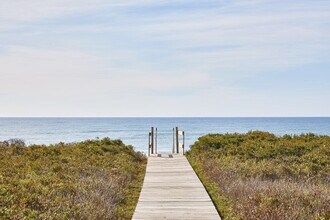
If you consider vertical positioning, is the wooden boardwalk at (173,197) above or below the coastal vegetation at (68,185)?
below

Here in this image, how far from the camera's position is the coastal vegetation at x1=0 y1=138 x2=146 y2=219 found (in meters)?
9.89

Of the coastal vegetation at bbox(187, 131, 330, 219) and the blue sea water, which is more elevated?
the coastal vegetation at bbox(187, 131, 330, 219)

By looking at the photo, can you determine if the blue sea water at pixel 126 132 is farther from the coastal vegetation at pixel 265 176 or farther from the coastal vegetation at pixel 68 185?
the coastal vegetation at pixel 68 185

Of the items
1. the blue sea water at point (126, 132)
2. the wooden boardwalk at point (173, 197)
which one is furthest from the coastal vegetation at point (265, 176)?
the blue sea water at point (126, 132)

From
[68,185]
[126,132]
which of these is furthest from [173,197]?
[126,132]

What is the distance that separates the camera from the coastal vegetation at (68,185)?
32.4 ft

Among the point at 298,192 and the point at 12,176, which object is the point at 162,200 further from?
the point at 12,176

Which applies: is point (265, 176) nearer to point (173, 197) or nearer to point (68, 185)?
point (173, 197)

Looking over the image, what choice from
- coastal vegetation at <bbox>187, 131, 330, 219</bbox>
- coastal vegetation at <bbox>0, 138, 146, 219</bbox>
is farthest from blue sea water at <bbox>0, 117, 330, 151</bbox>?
coastal vegetation at <bbox>0, 138, 146, 219</bbox>

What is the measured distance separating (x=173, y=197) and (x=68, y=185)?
2925 mm

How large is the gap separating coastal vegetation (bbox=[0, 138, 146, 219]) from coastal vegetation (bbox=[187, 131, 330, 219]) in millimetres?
2679

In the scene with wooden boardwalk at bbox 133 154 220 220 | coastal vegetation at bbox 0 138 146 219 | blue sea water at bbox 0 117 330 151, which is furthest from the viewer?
blue sea water at bbox 0 117 330 151

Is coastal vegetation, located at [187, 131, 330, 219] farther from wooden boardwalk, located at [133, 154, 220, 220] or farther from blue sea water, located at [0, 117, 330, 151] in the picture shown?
blue sea water, located at [0, 117, 330, 151]

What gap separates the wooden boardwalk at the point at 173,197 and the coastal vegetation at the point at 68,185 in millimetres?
589
